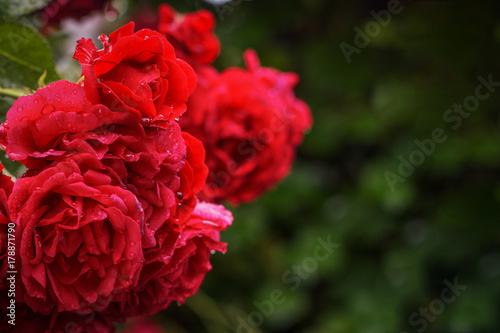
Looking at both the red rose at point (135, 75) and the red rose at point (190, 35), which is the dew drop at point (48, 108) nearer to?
Answer: the red rose at point (135, 75)

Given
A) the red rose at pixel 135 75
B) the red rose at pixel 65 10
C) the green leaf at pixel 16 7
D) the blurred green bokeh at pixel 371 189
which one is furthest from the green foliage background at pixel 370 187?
the red rose at pixel 135 75

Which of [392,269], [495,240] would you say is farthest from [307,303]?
[495,240]

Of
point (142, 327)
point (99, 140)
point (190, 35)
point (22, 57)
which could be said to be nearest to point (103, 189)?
point (99, 140)

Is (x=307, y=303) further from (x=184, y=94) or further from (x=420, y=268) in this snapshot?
(x=184, y=94)

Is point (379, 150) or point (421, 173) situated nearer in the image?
point (421, 173)

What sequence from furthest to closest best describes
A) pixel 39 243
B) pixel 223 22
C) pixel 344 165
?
pixel 344 165, pixel 223 22, pixel 39 243

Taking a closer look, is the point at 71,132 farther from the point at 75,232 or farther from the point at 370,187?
the point at 370,187
